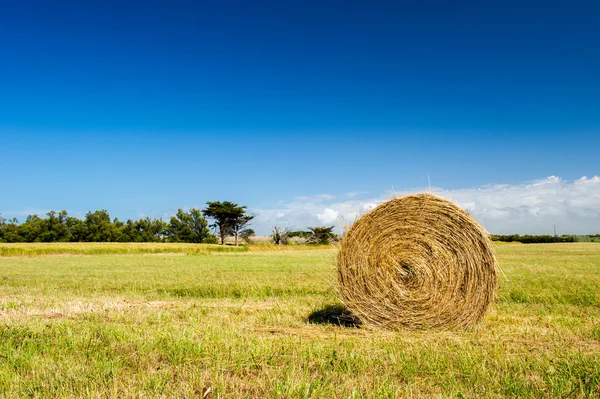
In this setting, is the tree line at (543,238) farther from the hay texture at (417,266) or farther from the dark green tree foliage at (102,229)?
the hay texture at (417,266)

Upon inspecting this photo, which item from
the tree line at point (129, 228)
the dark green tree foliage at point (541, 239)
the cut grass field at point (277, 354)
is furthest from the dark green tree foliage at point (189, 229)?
the cut grass field at point (277, 354)

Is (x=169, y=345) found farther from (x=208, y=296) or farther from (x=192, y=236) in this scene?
(x=192, y=236)

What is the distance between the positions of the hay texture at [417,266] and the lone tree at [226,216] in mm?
61796

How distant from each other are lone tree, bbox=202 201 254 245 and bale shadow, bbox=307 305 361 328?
60531 mm

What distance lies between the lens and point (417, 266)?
7.06m

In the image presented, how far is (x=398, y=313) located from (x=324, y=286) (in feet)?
17.6

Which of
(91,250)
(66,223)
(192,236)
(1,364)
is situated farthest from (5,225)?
(1,364)

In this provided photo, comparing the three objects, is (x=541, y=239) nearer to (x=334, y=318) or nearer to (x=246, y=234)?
(x=246, y=234)

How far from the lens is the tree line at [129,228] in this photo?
6359 centimetres

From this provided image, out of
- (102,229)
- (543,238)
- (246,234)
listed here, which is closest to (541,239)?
(543,238)

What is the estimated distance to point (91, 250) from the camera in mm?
40875

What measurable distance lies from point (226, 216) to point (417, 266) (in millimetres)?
63531

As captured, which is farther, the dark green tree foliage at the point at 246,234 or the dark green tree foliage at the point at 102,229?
the dark green tree foliage at the point at 246,234

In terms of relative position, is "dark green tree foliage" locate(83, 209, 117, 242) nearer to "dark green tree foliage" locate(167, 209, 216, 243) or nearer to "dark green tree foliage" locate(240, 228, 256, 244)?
"dark green tree foliage" locate(167, 209, 216, 243)
